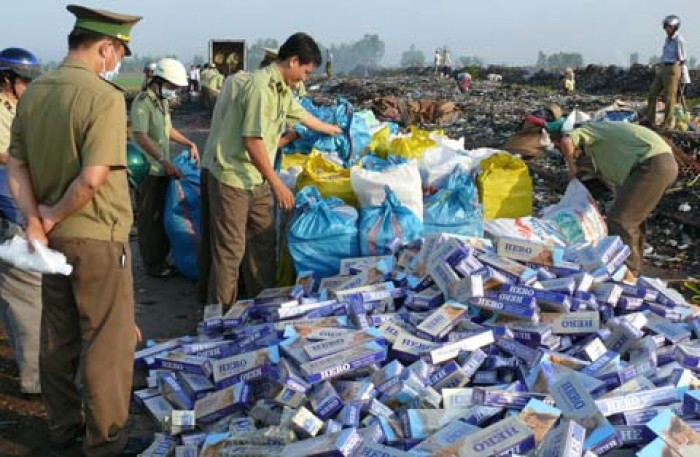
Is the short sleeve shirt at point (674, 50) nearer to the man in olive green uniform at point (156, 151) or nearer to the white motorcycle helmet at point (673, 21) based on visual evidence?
the white motorcycle helmet at point (673, 21)

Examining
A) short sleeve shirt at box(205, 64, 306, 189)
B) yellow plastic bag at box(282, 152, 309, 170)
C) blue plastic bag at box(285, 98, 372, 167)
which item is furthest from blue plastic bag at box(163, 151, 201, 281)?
short sleeve shirt at box(205, 64, 306, 189)

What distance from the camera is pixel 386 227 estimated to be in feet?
15.4

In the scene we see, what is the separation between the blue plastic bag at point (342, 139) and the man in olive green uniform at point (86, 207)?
2.63 m

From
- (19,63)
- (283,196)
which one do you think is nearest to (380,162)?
(283,196)

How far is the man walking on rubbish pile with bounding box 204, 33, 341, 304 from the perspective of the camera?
425 centimetres

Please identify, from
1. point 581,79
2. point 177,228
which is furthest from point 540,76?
point 177,228

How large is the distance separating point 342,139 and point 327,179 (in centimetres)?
67

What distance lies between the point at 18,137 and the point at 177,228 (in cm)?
270

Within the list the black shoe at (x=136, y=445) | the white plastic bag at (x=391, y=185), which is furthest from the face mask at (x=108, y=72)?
the white plastic bag at (x=391, y=185)

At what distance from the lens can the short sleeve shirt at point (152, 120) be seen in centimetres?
555

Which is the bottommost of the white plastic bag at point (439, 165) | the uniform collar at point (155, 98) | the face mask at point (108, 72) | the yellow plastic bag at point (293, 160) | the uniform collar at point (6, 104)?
the yellow plastic bag at point (293, 160)

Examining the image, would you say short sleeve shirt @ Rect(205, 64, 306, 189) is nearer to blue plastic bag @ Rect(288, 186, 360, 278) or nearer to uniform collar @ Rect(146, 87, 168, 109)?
A: blue plastic bag @ Rect(288, 186, 360, 278)

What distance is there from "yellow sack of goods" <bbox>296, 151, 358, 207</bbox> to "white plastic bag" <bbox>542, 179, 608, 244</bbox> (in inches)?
58.3

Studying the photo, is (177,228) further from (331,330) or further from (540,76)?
(540,76)
